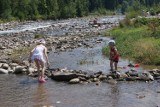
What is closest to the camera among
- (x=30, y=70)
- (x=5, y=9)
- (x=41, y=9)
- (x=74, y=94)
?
(x=74, y=94)

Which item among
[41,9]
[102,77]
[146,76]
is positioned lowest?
[41,9]

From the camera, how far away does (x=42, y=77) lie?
62.7 feet

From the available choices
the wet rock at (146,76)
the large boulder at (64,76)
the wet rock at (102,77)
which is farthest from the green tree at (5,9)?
the wet rock at (146,76)

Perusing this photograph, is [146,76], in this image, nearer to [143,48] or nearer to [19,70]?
[143,48]

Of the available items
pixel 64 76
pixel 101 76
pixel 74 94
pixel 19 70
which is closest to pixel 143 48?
pixel 101 76

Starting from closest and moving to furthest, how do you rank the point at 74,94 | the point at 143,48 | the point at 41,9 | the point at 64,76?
the point at 74,94, the point at 64,76, the point at 143,48, the point at 41,9

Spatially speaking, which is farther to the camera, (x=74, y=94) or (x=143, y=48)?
(x=143, y=48)

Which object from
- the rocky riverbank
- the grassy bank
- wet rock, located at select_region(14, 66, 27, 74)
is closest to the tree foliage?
the grassy bank

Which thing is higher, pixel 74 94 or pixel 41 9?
pixel 74 94

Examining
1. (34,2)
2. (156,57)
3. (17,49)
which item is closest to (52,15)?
(34,2)

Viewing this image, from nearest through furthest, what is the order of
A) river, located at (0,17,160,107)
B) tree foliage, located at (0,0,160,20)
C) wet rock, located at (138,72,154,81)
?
1. river, located at (0,17,160,107)
2. wet rock, located at (138,72,154,81)
3. tree foliage, located at (0,0,160,20)

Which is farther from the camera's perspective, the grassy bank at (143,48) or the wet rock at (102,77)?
the grassy bank at (143,48)

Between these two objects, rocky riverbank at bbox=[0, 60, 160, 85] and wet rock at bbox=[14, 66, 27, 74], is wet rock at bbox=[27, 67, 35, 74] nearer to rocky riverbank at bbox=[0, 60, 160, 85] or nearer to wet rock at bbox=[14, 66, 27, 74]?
wet rock at bbox=[14, 66, 27, 74]

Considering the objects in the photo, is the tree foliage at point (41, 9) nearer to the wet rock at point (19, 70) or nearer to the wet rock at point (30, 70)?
the wet rock at point (30, 70)
